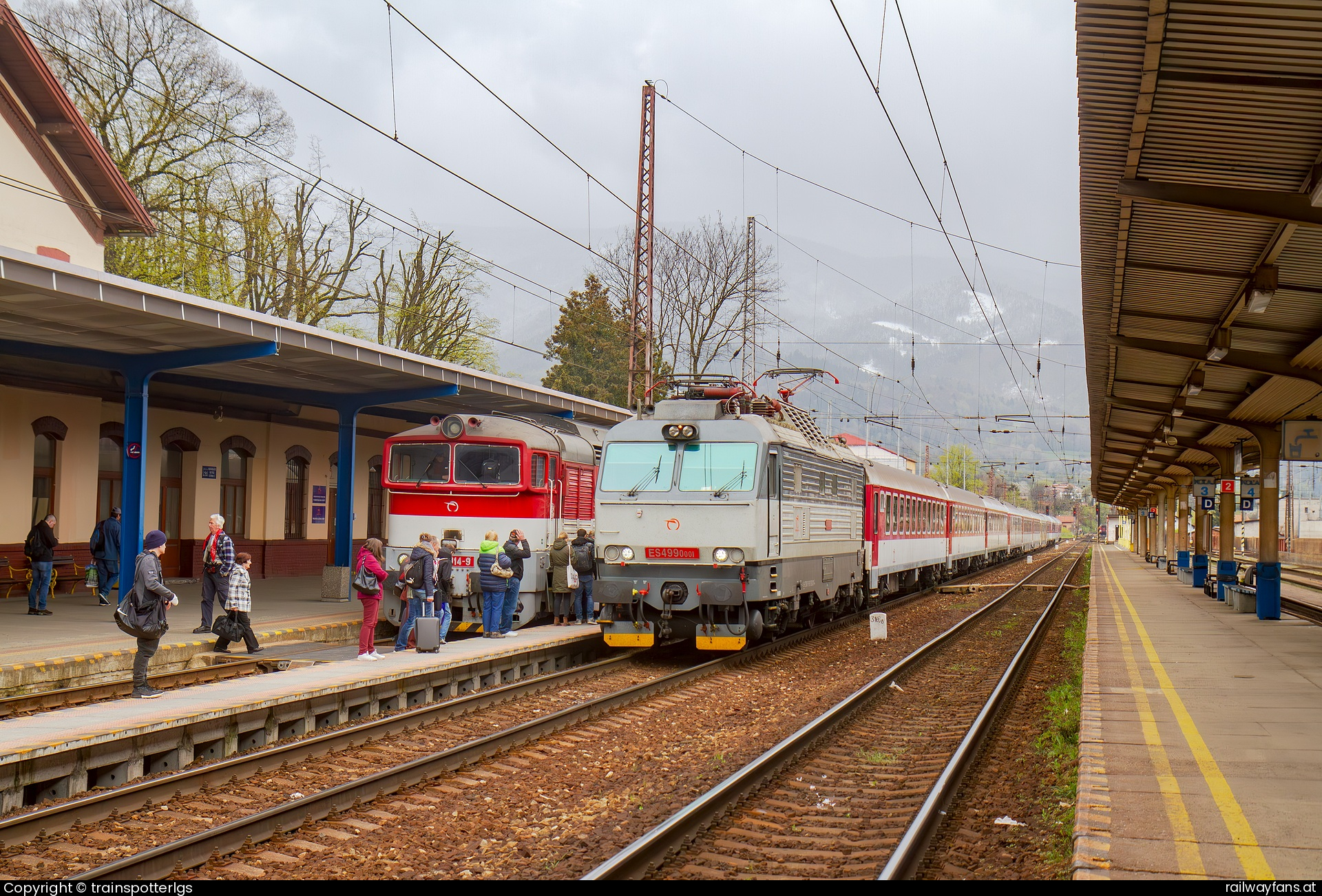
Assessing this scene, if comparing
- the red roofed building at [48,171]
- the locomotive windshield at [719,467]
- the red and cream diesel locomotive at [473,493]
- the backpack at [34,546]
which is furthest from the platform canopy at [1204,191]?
the red roofed building at [48,171]

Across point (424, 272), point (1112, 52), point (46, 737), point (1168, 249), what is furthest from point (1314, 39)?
point (424, 272)

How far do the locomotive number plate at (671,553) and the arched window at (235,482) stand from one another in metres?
12.8

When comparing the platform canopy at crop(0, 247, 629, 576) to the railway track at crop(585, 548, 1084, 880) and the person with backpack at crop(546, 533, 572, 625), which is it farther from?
the railway track at crop(585, 548, 1084, 880)

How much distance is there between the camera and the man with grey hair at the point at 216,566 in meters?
14.1

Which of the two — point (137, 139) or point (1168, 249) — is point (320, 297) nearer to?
point (137, 139)

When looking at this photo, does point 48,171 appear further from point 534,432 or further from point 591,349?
point 591,349

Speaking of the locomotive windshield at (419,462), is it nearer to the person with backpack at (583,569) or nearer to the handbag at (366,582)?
the person with backpack at (583,569)

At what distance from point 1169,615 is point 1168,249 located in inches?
509

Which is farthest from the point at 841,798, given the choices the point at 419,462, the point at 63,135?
the point at 63,135

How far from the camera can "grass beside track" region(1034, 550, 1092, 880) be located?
6371 millimetres

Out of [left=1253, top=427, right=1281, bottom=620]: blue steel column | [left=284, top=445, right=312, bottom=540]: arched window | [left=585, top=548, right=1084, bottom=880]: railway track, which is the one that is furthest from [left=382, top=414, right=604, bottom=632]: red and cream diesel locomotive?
[left=1253, top=427, right=1281, bottom=620]: blue steel column

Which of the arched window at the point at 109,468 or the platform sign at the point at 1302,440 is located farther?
Answer: the arched window at the point at 109,468

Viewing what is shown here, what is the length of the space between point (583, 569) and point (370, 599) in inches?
155

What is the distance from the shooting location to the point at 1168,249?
10.3m
